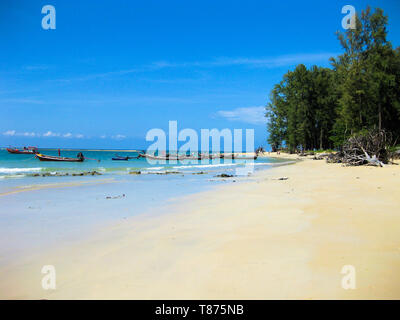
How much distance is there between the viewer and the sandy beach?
3234 millimetres

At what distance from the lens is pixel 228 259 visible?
4117 mm

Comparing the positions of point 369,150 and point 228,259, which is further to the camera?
point 369,150

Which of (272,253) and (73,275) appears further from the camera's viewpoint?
(272,253)

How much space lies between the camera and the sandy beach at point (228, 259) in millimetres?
3234

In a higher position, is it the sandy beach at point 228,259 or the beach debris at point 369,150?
the beach debris at point 369,150

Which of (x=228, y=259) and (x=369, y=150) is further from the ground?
(x=369, y=150)

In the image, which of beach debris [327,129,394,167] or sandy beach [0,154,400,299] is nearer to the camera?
sandy beach [0,154,400,299]

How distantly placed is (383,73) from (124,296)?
39.5 meters

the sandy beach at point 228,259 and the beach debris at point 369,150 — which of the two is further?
the beach debris at point 369,150

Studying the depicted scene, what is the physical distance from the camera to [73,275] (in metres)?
3.72

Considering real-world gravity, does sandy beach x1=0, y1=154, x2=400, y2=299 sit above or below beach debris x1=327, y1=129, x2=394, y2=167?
below

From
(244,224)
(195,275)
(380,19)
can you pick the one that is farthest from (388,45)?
(195,275)

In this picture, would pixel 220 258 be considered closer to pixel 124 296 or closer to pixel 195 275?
pixel 195 275
